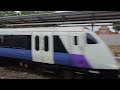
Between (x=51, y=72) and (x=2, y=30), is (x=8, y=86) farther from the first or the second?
(x=2, y=30)

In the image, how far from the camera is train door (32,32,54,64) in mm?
13445

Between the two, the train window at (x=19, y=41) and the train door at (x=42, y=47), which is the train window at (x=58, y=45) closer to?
the train door at (x=42, y=47)

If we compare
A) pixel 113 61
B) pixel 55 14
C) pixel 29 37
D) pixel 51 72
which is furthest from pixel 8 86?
pixel 55 14

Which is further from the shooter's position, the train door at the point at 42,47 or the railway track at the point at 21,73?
the train door at the point at 42,47

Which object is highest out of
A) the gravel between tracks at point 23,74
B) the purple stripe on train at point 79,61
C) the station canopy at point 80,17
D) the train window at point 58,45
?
the station canopy at point 80,17

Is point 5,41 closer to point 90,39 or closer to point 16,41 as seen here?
point 16,41

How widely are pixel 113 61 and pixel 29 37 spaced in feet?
17.6

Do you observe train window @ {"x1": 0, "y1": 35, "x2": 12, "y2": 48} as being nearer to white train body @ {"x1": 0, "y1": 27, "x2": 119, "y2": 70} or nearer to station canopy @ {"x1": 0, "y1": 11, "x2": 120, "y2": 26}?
white train body @ {"x1": 0, "y1": 27, "x2": 119, "y2": 70}

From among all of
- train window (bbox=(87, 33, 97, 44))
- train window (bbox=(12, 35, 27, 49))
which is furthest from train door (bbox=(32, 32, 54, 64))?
train window (bbox=(87, 33, 97, 44))

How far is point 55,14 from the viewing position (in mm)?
16453

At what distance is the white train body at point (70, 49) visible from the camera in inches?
458

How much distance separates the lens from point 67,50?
12430 mm

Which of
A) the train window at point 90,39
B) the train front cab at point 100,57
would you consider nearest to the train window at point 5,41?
the train window at point 90,39

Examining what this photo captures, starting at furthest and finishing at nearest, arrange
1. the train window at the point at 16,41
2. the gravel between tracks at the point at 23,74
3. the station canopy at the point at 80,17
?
the train window at the point at 16,41, the station canopy at the point at 80,17, the gravel between tracks at the point at 23,74
